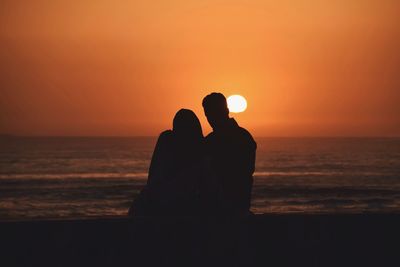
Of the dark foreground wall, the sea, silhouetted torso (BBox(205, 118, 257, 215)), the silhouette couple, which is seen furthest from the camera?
the sea

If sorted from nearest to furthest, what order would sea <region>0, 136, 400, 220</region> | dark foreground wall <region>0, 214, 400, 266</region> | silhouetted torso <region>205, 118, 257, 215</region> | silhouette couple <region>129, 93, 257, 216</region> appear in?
dark foreground wall <region>0, 214, 400, 266</region>
silhouette couple <region>129, 93, 257, 216</region>
silhouetted torso <region>205, 118, 257, 215</region>
sea <region>0, 136, 400, 220</region>

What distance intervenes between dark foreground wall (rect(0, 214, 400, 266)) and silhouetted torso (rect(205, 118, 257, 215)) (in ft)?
2.38

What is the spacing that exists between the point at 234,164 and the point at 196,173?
0.31m

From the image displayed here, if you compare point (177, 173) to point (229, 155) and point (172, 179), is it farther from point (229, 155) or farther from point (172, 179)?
point (229, 155)

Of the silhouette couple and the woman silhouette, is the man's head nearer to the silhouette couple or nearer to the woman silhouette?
the silhouette couple

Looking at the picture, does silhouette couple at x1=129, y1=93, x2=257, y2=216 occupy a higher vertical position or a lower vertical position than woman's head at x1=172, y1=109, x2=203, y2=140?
lower

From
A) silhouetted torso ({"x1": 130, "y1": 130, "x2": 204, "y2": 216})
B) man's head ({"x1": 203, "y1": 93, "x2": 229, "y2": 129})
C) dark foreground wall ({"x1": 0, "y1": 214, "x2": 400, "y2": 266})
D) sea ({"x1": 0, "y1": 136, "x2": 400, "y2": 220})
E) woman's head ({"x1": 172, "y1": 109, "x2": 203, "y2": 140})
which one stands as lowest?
sea ({"x1": 0, "y1": 136, "x2": 400, "y2": 220})

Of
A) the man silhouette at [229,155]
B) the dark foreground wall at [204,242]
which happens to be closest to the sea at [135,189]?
the man silhouette at [229,155]

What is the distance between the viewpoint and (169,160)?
13.3 feet

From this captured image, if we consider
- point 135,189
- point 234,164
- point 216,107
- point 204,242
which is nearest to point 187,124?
point 216,107

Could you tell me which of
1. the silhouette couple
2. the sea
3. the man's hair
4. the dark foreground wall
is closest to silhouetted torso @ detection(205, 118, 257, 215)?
the silhouette couple

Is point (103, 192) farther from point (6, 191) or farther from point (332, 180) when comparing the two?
point (332, 180)

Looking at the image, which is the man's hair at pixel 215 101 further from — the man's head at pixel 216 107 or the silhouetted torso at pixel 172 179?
the silhouetted torso at pixel 172 179

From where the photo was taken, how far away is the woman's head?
13.3 ft
